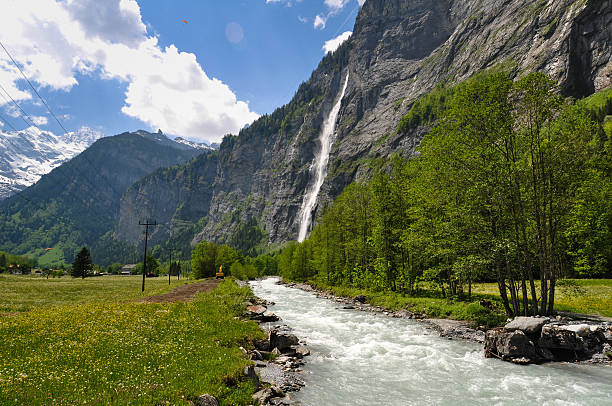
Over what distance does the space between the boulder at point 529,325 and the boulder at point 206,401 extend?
63.3 ft

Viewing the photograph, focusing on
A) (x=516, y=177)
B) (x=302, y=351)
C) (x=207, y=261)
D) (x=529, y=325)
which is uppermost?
(x=516, y=177)

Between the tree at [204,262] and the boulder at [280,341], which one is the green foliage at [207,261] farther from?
the boulder at [280,341]

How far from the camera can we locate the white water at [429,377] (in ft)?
43.0

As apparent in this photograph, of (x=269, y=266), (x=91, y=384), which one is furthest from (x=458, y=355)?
(x=269, y=266)

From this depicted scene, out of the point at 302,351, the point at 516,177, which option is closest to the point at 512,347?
the point at 516,177

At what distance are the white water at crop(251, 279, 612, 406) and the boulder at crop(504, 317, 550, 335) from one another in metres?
2.21

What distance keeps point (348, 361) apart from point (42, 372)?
15.2 meters

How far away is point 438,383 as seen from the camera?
15094mm

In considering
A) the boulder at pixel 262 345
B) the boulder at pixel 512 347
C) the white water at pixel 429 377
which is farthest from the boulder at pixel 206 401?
the boulder at pixel 512 347

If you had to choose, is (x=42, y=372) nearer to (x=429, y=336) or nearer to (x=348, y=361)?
(x=348, y=361)

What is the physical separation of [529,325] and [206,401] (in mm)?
19795

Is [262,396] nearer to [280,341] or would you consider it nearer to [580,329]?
[280,341]

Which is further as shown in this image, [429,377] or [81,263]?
[81,263]

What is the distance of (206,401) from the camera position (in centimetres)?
977
